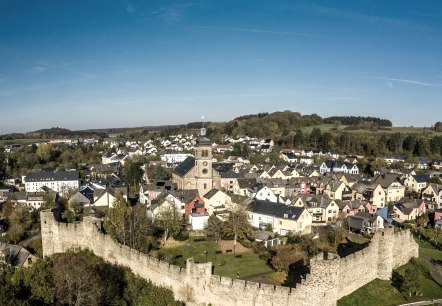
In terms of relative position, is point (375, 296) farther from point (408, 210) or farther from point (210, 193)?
point (408, 210)

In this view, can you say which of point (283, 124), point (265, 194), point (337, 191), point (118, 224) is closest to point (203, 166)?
point (265, 194)

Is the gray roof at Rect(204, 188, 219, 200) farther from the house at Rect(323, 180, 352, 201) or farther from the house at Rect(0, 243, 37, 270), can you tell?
the house at Rect(0, 243, 37, 270)

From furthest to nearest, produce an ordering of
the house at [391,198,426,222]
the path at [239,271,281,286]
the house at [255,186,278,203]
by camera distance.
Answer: the house at [255,186,278,203] < the house at [391,198,426,222] < the path at [239,271,281,286]

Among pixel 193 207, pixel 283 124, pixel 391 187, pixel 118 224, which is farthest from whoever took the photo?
pixel 283 124

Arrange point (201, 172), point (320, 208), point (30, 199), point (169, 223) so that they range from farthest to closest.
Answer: point (30, 199)
point (201, 172)
point (320, 208)
point (169, 223)

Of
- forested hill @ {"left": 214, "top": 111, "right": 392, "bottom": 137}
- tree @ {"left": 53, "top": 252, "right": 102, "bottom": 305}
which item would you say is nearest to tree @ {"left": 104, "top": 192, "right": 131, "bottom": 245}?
tree @ {"left": 53, "top": 252, "right": 102, "bottom": 305}

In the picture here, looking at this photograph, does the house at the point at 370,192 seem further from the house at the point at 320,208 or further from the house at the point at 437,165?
the house at the point at 437,165

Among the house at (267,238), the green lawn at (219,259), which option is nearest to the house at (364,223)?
the house at (267,238)
